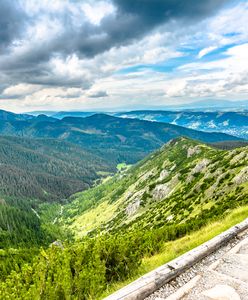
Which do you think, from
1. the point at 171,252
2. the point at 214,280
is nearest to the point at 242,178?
the point at 171,252

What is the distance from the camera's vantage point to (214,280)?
1000 centimetres

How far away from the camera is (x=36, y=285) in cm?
1093

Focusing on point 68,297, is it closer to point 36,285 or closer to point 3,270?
point 36,285

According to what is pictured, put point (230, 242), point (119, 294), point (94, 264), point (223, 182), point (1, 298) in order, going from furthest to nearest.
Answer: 1. point (223, 182)
2. point (230, 242)
3. point (94, 264)
4. point (1, 298)
5. point (119, 294)

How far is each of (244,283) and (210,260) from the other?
2425 millimetres

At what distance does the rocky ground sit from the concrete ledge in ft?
0.57

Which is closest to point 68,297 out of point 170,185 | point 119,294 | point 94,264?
point 94,264

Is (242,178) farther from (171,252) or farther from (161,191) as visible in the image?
(161,191)

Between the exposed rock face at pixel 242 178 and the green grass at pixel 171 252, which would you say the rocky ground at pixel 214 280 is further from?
the exposed rock face at pixel 242 178

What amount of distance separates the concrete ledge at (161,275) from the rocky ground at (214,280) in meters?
0.18

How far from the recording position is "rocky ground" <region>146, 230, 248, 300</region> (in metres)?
9.00

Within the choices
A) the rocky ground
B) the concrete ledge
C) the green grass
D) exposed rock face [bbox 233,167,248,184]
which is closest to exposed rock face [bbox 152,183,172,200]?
exposed rock face [bbox 233,167,248,184]

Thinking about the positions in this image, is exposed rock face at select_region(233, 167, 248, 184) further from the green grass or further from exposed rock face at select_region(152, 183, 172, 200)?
exposed rock face at select_region(152, 183, 172, 200)

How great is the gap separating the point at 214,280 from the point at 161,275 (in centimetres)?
189
